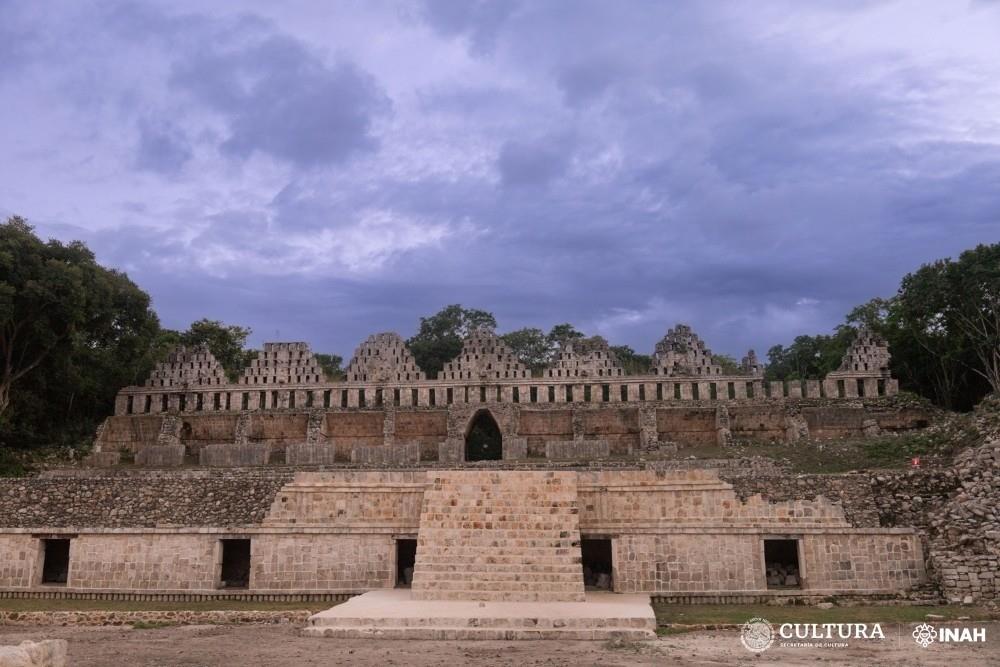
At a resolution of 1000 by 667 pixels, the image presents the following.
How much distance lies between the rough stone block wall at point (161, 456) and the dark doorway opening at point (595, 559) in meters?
18.2

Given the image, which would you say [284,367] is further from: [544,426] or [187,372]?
[544,426]

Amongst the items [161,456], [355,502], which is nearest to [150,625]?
[355,502]

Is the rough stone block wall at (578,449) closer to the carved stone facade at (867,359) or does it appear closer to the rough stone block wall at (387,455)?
the rough stone block wall at (387,455)

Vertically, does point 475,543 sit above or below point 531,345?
below

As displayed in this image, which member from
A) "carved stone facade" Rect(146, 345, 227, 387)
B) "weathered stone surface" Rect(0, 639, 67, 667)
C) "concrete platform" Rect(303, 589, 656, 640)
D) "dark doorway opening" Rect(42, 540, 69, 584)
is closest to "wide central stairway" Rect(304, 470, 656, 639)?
"concrete platform" Rect(303, 589, 656, 640)

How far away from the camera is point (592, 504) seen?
58.5ft

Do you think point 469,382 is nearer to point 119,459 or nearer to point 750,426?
point 750,426

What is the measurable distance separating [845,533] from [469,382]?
2085 cm

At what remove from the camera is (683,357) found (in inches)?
1426

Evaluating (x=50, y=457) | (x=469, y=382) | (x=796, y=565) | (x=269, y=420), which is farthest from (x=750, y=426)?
(x=50, y=457)

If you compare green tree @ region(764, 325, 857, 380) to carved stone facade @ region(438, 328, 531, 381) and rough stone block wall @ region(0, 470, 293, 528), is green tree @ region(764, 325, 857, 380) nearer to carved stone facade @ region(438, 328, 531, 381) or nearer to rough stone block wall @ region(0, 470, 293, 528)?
carved stone facade @ region(438, 328, 531, 381)

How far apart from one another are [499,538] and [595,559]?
3.52 m

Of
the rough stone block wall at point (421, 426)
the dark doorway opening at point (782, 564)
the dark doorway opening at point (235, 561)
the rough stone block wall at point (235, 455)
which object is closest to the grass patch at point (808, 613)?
the dark doorway opening at point (782, 564)

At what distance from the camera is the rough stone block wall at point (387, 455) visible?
28.4 m
